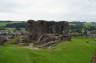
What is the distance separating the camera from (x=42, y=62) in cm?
3114

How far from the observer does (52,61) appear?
32781 mm

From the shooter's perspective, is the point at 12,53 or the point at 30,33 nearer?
the point at 12,53

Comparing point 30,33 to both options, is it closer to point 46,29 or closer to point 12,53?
point 46,29

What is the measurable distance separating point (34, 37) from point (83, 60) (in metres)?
61.0

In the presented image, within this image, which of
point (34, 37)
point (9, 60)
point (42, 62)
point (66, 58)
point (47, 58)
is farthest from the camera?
point (34, 37)

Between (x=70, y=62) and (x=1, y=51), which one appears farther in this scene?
(x=70, y=62)

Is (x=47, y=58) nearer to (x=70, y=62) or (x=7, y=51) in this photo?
(x=70, y=62)

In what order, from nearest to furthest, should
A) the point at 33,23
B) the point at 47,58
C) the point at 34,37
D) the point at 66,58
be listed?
1. the point at 47,58
2. the point at 66,58
3. the point at 34,37
4. the point at 33,23

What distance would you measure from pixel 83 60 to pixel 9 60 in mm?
15525

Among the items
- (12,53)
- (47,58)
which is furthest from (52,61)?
(12,53)

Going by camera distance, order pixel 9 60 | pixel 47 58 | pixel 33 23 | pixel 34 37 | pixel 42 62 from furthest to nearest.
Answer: pixel 33 23
pixel 34 37
pixel 47 58
pixel 42 62
pixel 9 60

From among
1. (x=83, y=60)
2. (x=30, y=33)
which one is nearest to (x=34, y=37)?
(x=30, y=33)

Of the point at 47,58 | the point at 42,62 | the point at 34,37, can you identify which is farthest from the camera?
the point at 34,37

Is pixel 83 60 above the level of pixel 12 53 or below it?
below
